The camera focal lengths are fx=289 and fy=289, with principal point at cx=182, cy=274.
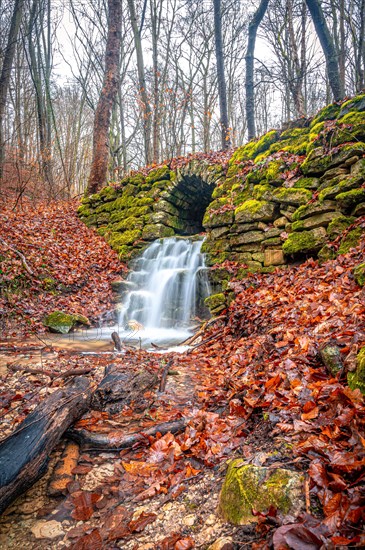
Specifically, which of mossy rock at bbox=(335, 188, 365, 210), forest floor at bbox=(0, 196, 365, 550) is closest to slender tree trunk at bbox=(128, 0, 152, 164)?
mossy rock at bbox=(335, 188, 365, 210)

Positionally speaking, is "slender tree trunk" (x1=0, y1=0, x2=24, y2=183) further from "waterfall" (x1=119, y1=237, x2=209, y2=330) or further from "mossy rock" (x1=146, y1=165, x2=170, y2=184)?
"waterfall" (x1=119, y1=237, x2=209, y2=330)

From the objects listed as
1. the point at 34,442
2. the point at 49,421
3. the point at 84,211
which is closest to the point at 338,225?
the point at 49,421

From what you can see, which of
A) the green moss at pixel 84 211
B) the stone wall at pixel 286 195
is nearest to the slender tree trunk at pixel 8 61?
the green moss at pixel 84 211

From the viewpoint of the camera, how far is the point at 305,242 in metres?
5.04

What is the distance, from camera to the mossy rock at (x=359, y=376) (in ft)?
5.34

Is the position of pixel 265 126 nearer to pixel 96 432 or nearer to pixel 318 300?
pixel 318 300

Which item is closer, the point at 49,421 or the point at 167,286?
the point at 49,421

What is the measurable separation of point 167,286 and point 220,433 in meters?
5.76

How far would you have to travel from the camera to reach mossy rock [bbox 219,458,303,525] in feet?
3.97

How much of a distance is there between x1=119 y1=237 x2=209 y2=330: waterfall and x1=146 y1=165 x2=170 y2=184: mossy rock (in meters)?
2.38

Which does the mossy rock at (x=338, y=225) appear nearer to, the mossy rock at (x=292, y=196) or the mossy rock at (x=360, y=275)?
the mossy rock at (x=292, y=196)

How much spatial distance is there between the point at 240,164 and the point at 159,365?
18.8 ft

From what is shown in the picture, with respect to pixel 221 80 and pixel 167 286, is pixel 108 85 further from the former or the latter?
pixel 167 286

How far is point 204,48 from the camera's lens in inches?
679
